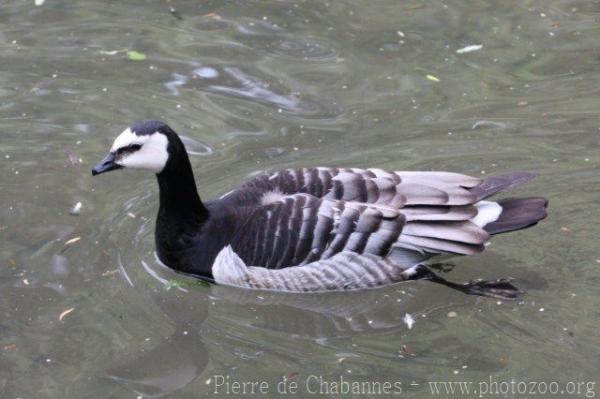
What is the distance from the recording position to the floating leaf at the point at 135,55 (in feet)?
36.2

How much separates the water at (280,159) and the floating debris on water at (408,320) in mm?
33

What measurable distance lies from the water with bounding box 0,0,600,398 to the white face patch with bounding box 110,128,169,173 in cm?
86

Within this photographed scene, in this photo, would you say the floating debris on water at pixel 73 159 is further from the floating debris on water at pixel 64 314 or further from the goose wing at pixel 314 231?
the goose wing at pixel 314 231

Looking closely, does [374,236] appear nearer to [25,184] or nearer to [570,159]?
[570,159]

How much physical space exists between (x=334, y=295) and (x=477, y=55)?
429 centimetres

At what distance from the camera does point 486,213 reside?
765 centimetres

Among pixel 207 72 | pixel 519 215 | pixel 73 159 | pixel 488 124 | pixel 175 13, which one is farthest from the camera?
pixel 175 13

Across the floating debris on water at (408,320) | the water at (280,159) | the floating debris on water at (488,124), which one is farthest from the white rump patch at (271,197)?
the floating debris on water at (488,124)

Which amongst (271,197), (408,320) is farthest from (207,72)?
(408,320)

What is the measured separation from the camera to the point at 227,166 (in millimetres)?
9242

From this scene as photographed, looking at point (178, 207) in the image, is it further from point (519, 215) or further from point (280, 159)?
point (519, 215)

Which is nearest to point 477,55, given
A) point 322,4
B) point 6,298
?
point 322,4

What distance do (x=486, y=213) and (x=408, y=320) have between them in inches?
40.0

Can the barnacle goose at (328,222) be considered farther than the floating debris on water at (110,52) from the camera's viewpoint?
No
